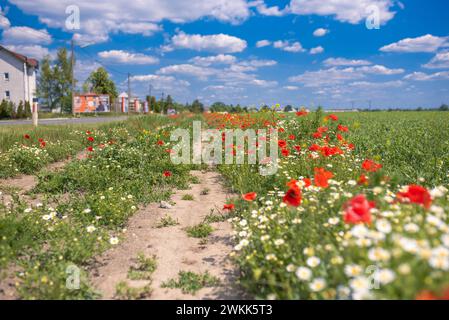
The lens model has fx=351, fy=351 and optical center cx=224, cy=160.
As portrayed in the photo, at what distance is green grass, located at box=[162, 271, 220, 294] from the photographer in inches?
125

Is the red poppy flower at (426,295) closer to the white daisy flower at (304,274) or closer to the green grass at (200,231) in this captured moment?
the white daisy flower at (304,274)

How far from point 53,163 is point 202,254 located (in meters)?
6.23

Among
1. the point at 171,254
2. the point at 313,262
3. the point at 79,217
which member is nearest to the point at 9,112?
the point at 79,217

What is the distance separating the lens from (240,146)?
784 centimetres

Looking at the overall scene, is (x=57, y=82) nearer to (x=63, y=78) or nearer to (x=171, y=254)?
(x=63, y=78)

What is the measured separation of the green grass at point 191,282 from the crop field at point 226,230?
0.04 feet

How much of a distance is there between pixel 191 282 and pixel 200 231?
124 centimetres

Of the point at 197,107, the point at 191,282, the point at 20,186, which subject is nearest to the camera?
the point at 191,282

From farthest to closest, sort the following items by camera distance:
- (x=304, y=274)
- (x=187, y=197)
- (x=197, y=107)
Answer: (x=197, y=107)
(x=187, y=197)
(x=304, y=274)

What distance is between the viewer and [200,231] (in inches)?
177

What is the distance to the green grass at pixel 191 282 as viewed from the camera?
3.17 meters

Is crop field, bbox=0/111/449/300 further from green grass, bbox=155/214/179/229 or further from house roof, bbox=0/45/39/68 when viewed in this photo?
house roof, bbox=0/45/39/68
